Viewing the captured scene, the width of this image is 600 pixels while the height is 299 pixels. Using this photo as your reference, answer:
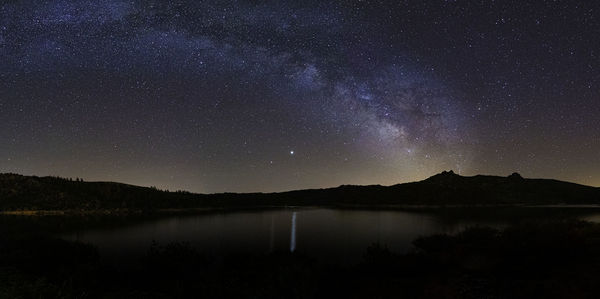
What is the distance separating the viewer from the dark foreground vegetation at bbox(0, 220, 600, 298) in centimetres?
1100

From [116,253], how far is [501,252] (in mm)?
27987

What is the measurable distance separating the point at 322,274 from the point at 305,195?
158675 millimetres

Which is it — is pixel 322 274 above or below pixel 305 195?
below

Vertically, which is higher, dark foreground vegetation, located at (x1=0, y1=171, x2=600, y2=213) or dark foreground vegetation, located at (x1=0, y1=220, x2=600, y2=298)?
dark foreground vegetation, located at (x1=0, y1=171, x2=600, y2=213)

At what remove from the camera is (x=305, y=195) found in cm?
17238

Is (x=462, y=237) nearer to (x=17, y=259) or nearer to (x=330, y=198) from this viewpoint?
(x=17, y=259)

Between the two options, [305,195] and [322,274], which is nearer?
[322,274]

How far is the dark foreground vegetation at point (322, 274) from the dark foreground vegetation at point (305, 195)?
296ft

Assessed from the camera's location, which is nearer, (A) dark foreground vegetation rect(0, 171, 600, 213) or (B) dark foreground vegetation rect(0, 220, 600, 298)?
(B) dark foreground vegetation rect(0, 220, 600, 298)

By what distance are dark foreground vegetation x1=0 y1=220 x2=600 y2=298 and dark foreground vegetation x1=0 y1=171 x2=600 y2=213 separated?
90.2 meters

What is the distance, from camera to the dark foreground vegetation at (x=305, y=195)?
100 meters

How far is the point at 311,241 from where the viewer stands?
119 feet

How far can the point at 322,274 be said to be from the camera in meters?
14.7

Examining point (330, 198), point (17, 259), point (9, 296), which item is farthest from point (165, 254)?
point (330, 198)
